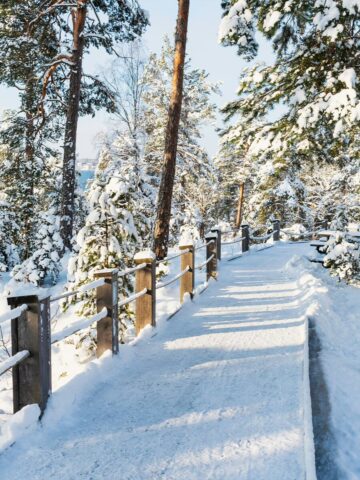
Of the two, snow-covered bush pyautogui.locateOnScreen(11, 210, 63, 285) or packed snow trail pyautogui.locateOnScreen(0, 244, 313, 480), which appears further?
snow-covered bush pyautogui.locateOnScreen(11, 210, 63, 285)

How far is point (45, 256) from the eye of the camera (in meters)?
14.1

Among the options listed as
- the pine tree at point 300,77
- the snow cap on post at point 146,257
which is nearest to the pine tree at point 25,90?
the pine tree at point 300,77

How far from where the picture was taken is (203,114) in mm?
26125

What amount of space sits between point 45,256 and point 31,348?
36.4ft

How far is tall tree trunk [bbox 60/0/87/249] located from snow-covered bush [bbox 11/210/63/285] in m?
0.50

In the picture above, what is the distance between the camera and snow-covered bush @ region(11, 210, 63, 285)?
1342 centimetres

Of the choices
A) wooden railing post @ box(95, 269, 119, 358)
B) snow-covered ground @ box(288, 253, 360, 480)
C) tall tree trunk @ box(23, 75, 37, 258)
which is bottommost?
snow-covered ground @ box(288, 253, 360, 480)

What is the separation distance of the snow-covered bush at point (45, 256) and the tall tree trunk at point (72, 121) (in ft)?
1.63

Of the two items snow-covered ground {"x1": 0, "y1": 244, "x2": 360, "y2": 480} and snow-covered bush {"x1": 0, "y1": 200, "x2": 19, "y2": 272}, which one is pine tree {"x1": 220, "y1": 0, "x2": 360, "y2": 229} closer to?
snow-covered ground {"x1": 0, "y1": 244, "x2": 360, "y2": 480}

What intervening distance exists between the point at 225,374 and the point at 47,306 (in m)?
2.08

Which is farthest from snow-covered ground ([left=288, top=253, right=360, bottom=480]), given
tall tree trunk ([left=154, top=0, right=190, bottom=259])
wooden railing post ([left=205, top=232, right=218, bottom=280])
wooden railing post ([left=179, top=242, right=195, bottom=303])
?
tall tree trunk ([left=154, top=0, right=190, bottom=259])

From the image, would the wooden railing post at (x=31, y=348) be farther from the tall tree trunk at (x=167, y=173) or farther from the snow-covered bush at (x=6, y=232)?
the snow-covered bush at (x=6, y=232)

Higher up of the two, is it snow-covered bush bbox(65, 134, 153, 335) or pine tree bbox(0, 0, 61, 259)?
pine tree bbox(0, 0, 61, 259)

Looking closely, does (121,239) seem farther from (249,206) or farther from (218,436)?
(249,206)
